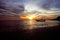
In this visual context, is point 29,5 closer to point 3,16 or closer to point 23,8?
point 23,8

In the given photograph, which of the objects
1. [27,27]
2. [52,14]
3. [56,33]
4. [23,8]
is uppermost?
[23,8]

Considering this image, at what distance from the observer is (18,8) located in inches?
96.0

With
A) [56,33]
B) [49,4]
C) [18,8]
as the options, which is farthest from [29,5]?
[56,33]

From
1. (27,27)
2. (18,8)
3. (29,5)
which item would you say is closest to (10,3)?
(18,8)

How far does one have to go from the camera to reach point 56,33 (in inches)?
101

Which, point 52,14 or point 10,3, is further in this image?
point 52,14

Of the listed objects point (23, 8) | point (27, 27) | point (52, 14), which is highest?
point (23, 8)

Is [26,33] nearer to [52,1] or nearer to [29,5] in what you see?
[29,5]

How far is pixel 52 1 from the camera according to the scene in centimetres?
255

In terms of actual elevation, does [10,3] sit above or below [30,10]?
above

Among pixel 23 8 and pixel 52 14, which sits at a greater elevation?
pixel 23 8

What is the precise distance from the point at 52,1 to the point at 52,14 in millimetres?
260

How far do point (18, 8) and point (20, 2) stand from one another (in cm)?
12

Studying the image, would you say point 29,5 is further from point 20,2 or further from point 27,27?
point 27,27
